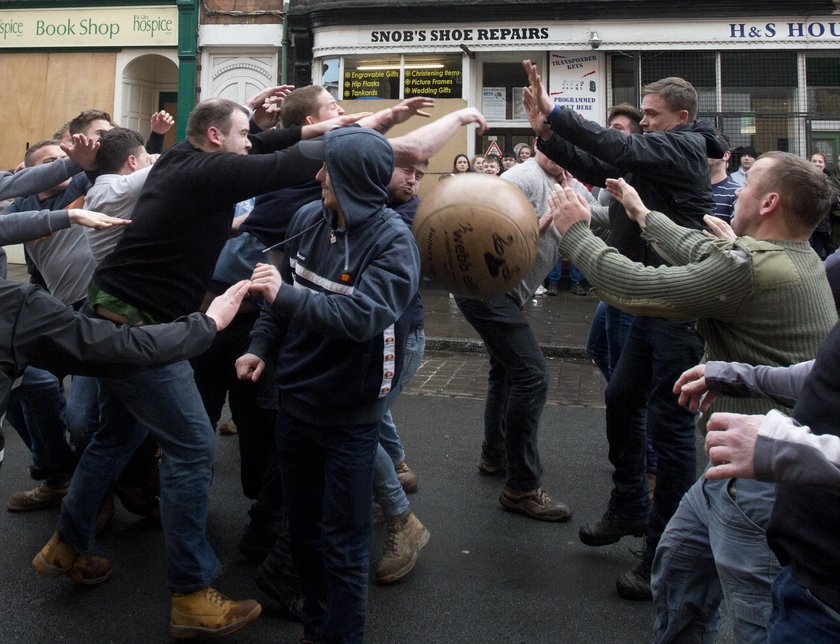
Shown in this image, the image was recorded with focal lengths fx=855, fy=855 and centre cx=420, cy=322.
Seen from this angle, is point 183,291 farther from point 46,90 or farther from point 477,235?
point 46,90

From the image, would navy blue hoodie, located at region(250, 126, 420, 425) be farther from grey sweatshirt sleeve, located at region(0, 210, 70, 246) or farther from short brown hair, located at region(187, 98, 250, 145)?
grey sweatshirt sleeve, located at region(0, 210, 70, 246)

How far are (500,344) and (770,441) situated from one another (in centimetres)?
298

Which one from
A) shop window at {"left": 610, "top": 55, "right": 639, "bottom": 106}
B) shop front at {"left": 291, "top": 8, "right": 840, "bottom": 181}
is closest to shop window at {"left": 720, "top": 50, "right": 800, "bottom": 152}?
shop front at {"left": 291, "top": 8, "right": 840, "bottom": 181}

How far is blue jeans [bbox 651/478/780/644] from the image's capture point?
2.37 metres

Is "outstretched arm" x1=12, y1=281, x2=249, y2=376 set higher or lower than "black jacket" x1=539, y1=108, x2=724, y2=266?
lower

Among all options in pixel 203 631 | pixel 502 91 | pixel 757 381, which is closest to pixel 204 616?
pixel 203 631

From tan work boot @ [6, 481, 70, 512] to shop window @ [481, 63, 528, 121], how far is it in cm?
1239

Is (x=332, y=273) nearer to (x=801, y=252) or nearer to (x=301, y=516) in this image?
(x=301, y=516)

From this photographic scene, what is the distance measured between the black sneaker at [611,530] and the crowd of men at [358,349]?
11 millimetres

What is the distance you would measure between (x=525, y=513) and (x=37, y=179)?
3290 millimetres

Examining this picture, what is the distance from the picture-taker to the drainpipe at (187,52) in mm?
16766

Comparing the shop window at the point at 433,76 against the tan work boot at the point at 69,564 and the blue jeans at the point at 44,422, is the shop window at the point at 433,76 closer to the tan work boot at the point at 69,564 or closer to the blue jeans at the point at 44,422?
the blue jeans at the point at 44,422

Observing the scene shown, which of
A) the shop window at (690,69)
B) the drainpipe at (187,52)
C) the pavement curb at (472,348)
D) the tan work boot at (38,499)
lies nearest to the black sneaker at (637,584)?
the tan work boot at (38,499)

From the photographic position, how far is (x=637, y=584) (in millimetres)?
3764
